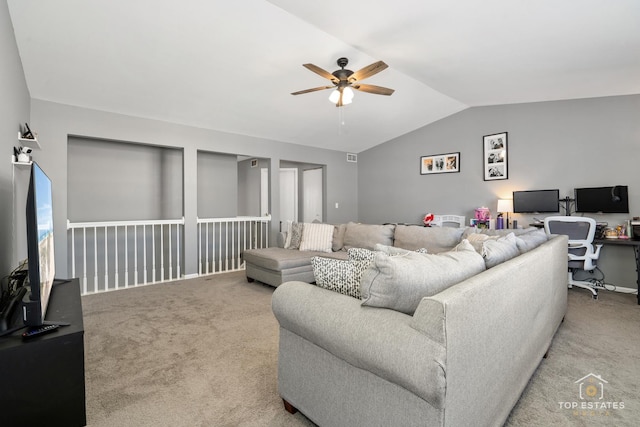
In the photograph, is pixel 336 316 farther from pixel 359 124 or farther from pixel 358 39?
pixel 359 124

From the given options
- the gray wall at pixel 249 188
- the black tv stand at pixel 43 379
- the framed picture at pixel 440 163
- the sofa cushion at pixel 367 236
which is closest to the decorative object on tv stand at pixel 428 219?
the framed picture at pixel 440 163

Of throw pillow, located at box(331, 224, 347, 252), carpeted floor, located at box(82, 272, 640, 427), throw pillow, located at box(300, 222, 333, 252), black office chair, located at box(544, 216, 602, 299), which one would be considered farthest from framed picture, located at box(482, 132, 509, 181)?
throw pillow, located at box(300, 222, 333, 252)

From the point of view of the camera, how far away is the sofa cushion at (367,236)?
4.48m

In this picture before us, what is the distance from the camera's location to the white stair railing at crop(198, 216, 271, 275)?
538 cm

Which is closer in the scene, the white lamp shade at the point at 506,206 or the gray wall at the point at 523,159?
the gray wall at the point at 523,159

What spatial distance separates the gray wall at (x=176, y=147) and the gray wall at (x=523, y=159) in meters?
0.94

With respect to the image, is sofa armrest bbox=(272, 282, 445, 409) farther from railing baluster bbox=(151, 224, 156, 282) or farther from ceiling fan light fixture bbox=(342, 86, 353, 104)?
railing baluster bbox=(151, 224, 156, 282)

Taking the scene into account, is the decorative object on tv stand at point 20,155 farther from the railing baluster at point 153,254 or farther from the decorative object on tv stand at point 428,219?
the decorative object on tv stand at point 428,219

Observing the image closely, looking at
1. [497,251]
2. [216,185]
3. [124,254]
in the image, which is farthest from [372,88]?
[124,254]

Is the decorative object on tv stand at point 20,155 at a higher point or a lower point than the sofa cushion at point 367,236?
higher

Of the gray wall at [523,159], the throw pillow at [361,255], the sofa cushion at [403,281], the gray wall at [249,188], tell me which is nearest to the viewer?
the sofa cushion at [403,281]

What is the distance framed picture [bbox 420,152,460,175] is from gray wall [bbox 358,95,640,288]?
0.09m

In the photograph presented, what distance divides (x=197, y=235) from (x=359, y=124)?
3.44m

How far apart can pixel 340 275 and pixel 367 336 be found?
427 mm
